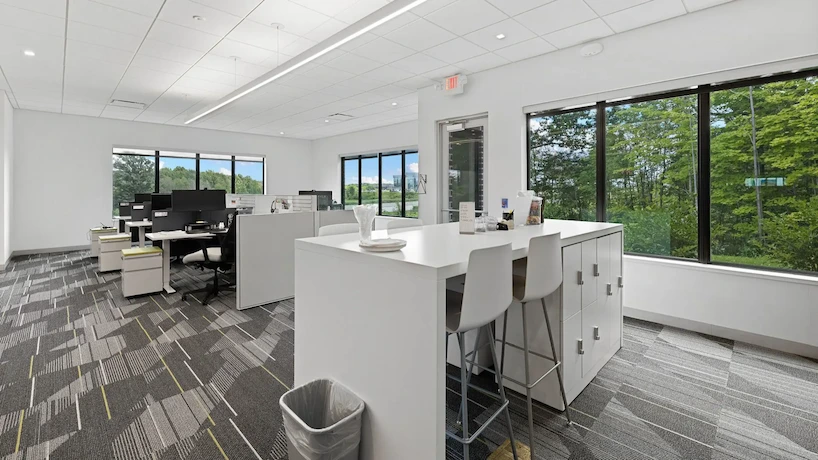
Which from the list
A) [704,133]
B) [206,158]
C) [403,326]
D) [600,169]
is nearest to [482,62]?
[600,169]

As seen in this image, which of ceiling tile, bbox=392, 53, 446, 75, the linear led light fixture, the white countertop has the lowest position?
the white countertop

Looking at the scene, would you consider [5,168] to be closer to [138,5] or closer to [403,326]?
[138,5]

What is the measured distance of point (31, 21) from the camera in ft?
11.2

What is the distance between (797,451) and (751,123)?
2.61m

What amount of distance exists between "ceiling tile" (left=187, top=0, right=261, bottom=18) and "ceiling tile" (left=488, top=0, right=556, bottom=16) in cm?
201

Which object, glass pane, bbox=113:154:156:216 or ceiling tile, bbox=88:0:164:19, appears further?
glass pane, bbox=113:154:156:216

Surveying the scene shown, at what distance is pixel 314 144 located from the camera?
10977 millimetres

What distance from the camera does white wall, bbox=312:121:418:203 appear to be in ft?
27.7

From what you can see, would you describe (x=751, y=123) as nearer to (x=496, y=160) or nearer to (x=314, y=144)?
(x=496, y=160)

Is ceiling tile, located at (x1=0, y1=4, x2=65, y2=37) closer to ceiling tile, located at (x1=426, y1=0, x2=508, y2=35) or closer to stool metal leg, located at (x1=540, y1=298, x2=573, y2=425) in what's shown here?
ceiling tile, located at (x1=426, y1=0, x2=508, y2=35)

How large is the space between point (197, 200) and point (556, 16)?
4.69 metres

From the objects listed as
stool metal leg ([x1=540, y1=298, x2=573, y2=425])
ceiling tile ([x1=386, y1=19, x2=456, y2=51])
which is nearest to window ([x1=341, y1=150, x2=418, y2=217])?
ceiling tile ([x1=386, y1=19, x2=456, y2=51])

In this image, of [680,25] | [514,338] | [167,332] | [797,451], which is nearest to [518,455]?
[514,338]

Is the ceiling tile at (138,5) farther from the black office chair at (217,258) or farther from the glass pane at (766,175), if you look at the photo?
the glass pane at (766,175)
